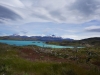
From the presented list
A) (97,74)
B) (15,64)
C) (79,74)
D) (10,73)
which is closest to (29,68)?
(15,64)

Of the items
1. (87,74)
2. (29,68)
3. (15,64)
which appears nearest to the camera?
(87,74)

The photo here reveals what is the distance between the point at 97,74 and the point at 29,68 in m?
4.12

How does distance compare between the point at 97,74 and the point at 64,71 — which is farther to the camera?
the point at 97,74

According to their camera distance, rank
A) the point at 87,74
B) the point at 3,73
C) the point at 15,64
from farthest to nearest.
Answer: the point at 15,64 < the point at 87,74 < the point at 3,73

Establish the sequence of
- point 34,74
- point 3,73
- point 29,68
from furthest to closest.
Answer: point 29,68
point 34,74
point 3,73

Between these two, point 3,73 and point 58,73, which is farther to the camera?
point 58,73

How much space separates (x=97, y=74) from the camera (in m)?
10.0

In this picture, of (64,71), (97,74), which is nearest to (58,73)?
(64,71)

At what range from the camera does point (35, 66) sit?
1107cm

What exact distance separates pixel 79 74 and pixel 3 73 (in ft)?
13.2

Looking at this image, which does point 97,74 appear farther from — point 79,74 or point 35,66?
point 35,66

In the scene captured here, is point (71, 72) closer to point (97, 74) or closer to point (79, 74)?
point (79, 74)

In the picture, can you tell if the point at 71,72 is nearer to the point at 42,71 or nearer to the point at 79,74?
the point at 79,74

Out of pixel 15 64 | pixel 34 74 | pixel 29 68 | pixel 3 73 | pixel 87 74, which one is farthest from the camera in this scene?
pixel 15 64
